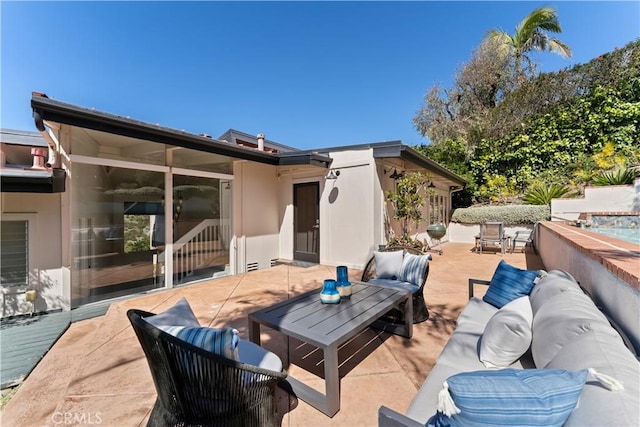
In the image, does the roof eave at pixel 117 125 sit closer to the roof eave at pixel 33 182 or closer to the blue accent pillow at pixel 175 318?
the roof eave at pixel 33 182

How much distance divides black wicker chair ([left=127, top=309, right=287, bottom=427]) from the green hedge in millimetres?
10975

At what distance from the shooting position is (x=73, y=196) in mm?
4262

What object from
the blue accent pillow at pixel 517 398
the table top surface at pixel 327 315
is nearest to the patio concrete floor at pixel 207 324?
the table top surface at pixel 327 315

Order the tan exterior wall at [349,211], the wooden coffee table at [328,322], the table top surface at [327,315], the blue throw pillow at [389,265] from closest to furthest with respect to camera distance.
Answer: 1. the wooden coffee table at [328,322]
2. the table top surface at [327,315]
3. the blue throw pillow at [389,265]
4. the tan exterior wall at [349,211]

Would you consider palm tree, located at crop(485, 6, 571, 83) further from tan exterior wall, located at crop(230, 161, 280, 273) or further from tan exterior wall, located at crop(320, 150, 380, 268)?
tan exterior wall, located at crop(230, 161, 280, 273)

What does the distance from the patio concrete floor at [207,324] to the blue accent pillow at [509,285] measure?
2.34 feet

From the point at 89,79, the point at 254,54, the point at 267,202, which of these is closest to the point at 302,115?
the point at 254,54

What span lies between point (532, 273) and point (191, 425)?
3070mm

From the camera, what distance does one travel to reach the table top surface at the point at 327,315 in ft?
6.96

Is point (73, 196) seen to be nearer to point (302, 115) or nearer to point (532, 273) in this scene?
point (532, 273)

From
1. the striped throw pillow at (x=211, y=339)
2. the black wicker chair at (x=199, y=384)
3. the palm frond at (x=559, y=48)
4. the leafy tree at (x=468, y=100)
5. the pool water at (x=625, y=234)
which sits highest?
the palm frond at (x=559, y=48)

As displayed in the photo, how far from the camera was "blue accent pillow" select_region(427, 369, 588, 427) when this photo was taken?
868mm

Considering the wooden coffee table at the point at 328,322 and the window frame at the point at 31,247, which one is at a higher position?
the window frame at the point at 31,247

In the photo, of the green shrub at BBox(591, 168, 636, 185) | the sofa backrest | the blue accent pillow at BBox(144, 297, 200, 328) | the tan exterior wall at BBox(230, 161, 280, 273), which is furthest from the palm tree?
the blue accent pillow at BBox(144, 297, 200, 328)
